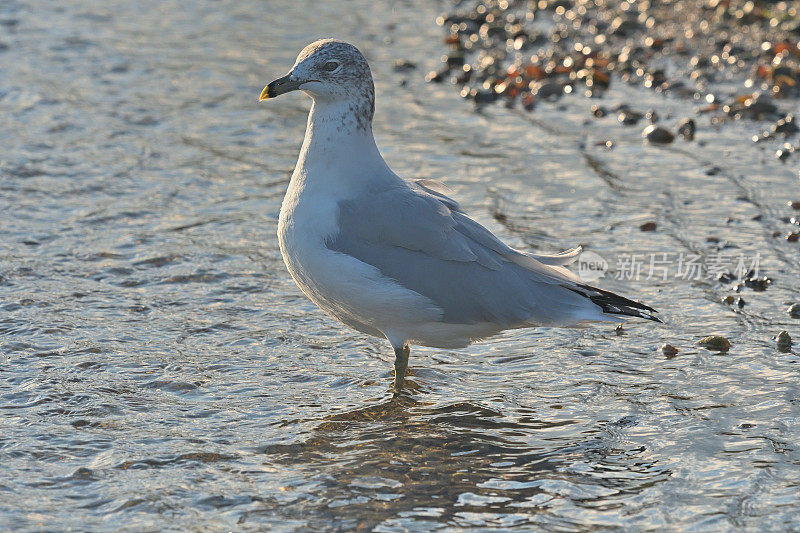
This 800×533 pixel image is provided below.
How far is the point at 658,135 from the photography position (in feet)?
33.9

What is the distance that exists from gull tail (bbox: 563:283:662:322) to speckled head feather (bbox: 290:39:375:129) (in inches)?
59.9

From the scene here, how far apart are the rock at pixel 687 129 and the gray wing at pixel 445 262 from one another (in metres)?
4.58

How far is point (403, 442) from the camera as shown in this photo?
19.6ft

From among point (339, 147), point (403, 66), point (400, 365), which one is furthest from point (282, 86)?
point (403, 66)

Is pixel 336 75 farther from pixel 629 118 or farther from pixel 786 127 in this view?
pixel 786 127

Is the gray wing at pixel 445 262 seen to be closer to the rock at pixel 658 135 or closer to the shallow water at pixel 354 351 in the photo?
the shallow water at pixel 354 351

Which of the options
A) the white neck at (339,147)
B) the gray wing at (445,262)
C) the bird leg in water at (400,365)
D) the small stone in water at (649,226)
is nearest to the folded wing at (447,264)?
the gray wing at (445,262)

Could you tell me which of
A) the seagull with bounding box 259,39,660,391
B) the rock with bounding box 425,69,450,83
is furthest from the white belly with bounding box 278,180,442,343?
the rock with bounding box 425,69,450,83

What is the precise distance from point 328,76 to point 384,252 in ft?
3.40

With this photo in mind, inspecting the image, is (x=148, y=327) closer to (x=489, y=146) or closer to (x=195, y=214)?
(x=195, y=214)

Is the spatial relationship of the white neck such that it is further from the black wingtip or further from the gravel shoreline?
the gravel shoreline

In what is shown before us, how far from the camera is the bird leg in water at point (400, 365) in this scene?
21.3 feet

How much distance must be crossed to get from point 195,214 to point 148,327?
6.93ft

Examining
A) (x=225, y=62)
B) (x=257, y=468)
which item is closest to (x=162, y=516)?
(x=257, y=468)
